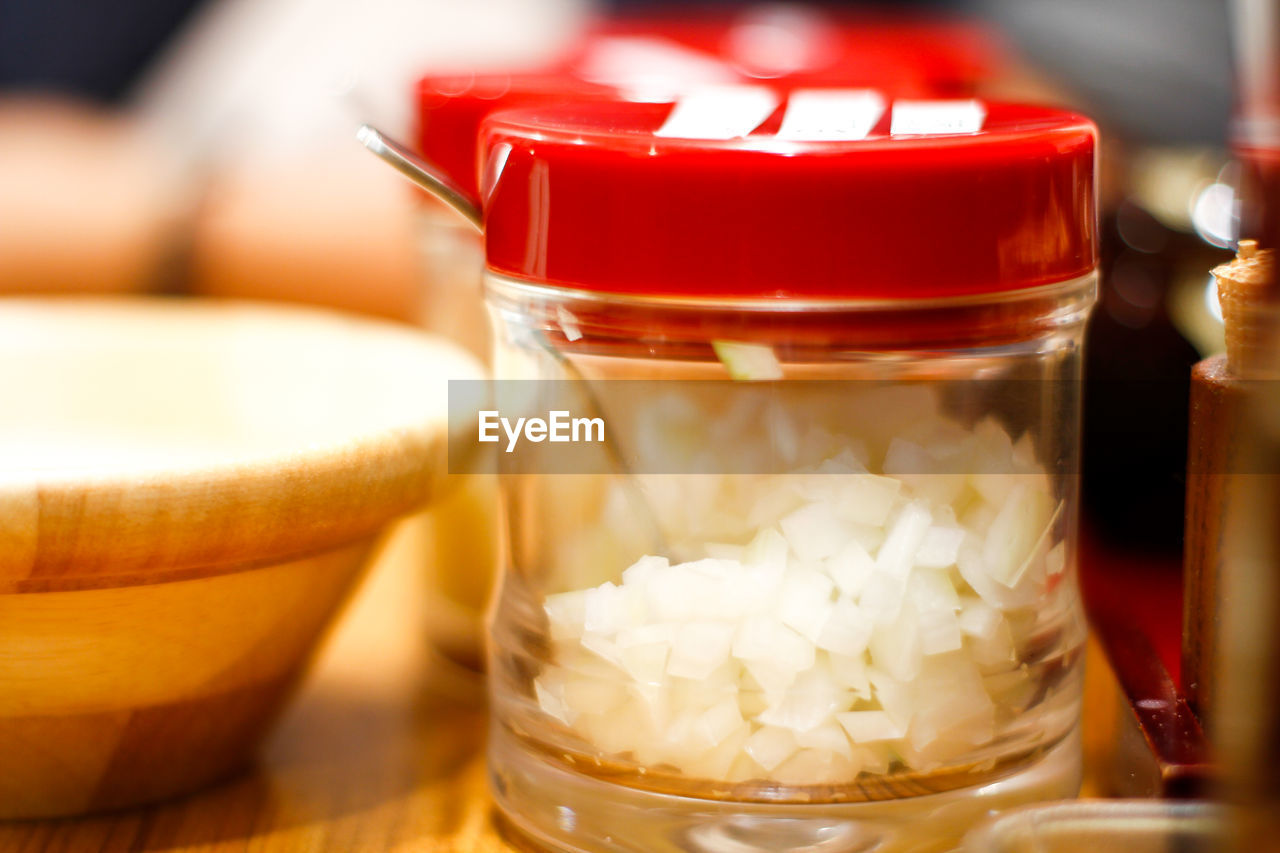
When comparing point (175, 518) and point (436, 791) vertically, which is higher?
point (175, 518)

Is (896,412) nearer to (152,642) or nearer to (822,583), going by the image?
(822,583)

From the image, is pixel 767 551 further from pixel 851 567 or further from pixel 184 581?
pixel 184 581

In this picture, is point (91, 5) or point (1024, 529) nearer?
point (1024, 529)

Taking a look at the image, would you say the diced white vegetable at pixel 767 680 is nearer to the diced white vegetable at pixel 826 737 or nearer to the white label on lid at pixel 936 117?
the diced white vegetable at pixel 826 737

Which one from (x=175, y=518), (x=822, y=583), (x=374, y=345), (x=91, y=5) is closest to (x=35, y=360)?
(x=374, y=345)

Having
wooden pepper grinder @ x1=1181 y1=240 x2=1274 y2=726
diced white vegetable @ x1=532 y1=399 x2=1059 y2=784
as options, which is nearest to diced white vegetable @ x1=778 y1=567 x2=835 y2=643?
diced white vegetable @ x1=532 y1=399 x2=1059 y2=784

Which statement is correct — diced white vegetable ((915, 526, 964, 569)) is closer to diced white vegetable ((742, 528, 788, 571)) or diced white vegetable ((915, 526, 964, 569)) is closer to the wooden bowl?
diced white vegetable ((742, 528, 788, 571))

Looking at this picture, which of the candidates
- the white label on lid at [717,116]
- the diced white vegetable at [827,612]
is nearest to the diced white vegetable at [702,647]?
the diced white vegetable at [827,612]

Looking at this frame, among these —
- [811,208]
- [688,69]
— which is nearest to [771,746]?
[811,208]
